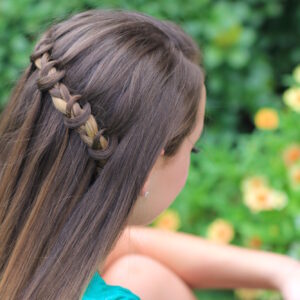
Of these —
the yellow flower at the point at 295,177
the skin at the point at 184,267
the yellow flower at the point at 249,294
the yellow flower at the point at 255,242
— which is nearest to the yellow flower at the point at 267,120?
the yellow flower at the point at 295,177

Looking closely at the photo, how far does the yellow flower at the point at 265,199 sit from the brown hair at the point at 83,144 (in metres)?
0.92

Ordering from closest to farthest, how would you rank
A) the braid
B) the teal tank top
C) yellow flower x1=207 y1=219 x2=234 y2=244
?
1. the braid
2. the teal tank top
3. yellow flower x1=207 y1=219 x2=234 y2=244

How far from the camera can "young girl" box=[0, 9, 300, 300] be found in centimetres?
97

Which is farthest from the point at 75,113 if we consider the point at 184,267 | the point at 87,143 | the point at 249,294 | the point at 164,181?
the point at 249,294

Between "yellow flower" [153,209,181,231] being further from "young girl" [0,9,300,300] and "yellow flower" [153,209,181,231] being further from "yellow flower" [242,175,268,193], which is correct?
"young girl" [0,9,300,300]

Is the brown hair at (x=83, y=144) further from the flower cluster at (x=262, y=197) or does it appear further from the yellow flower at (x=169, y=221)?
the yellow flower at (x=169, y=221)

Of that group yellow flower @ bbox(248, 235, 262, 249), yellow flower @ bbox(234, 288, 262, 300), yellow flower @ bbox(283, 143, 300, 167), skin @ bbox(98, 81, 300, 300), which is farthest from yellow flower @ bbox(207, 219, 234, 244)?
skin @ bbox(98, 81, 300, 300)

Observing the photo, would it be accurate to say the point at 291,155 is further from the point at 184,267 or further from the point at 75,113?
the point at 75,113

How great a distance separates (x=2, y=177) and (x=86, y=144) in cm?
19

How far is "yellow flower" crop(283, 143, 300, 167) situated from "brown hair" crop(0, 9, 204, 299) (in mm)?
975

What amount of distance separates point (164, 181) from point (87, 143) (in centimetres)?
20

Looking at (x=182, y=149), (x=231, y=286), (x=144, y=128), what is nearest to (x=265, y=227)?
(x=231, y=286)

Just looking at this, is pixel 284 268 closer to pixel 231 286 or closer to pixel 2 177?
pixel 231 286

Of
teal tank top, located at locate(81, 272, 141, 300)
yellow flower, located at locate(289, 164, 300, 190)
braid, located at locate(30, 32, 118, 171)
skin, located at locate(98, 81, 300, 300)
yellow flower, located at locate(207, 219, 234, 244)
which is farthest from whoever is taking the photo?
yellow flower, located at locate(207, 219, 234, 244)
